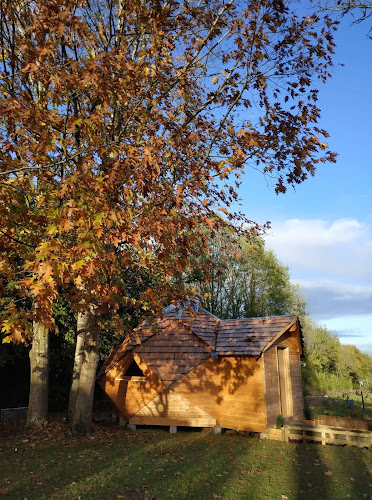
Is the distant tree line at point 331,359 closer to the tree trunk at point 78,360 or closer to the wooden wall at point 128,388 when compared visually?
the wooden wall at point 128,388

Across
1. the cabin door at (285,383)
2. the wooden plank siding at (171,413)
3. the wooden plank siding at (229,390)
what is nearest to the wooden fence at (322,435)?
the wooden plank siding at (229,390)

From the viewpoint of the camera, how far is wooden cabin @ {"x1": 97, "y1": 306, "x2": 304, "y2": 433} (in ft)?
40.7

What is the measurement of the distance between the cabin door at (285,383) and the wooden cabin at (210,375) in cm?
2

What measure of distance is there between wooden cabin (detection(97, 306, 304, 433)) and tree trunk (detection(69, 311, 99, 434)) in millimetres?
1466

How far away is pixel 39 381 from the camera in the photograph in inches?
467

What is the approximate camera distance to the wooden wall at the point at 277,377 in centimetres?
Answer: 1225

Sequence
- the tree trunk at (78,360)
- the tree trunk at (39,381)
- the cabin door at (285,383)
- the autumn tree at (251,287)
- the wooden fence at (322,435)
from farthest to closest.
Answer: the autumn tree at (251,287), the cabin door at (285,383), the tree trunk at (78,360), the tree trunk at (39,381), the wooden fence at (322,435)

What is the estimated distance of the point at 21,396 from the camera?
1666 centimetres

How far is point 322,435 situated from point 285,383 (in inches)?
105

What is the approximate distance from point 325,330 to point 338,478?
1132 inches

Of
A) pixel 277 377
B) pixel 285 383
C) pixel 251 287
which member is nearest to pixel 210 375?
pixel 277 377

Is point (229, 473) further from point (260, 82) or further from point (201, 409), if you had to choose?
point (260, 82)

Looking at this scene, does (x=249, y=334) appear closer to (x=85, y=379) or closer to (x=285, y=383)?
(x=285, y=383)

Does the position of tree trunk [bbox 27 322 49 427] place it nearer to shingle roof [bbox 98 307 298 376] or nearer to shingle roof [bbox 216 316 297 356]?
shingle roof [bbox 98 307 298 376]
